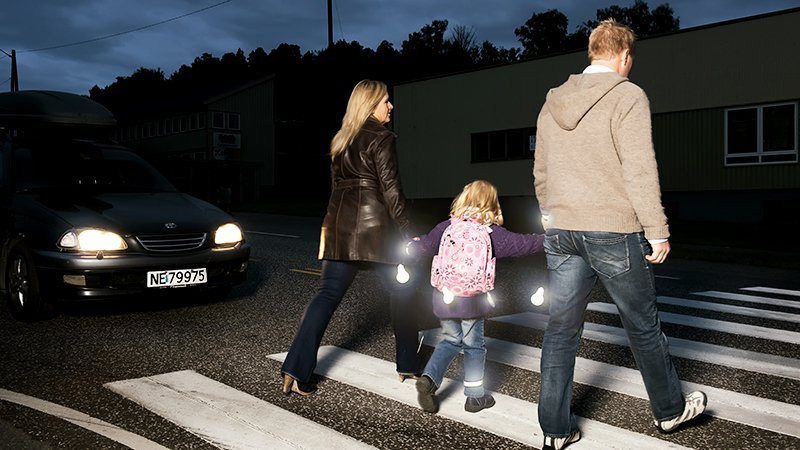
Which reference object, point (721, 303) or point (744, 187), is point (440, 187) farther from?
point (721, 303)

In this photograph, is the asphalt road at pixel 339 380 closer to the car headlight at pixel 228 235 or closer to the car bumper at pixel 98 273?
the car bumper at pixel 98 273

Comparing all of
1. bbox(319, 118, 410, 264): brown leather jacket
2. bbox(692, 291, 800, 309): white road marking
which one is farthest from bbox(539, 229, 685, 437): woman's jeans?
bbox(692, 291, 800, 309): white road marking

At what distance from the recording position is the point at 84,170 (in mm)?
7832

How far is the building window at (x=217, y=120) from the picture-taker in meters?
49.4

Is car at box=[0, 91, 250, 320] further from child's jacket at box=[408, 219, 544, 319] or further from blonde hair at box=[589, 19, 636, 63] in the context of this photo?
blonde hair at box=[589, 19, 636, 63]

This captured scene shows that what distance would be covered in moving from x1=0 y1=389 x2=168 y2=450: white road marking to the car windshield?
339cm

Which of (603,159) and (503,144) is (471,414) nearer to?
(603,159)

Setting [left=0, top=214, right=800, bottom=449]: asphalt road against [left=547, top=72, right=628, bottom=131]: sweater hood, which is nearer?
[left=547, top=72, right=628, bottom=131]: sweater hood


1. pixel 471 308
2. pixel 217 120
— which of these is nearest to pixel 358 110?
pixel 471 308

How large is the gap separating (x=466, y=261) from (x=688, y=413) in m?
1.37

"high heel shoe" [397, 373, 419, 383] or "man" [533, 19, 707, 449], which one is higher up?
"man" [533, 19, 707, 449]

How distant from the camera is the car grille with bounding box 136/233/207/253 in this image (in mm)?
6719

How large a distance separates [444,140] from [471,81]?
111 inches

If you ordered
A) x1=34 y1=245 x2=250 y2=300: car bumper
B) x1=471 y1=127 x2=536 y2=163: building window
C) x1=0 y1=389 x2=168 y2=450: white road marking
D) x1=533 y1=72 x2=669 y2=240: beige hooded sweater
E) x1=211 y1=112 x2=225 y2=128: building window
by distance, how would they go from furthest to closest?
x1=211 y1=112 x2=225 y2=128: building window < x1=471 y1=127 x2=536 y2=163: building window < x1=34 y1=245 x2=250 y2=300: car bumper < x1=0 y1=389 x2=168 y2=450: white road marking < x1=533 y1=72 x2=669 y2=240: beige hooded sweater
